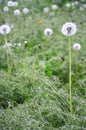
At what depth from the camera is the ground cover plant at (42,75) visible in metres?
2.38

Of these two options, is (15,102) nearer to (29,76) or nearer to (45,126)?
(29,76)

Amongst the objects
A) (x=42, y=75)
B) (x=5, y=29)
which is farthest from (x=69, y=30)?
(x=5, y=29)

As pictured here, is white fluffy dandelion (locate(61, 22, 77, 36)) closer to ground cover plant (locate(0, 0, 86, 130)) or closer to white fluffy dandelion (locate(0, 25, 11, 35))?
→ ground cover plant (locate(0, 0, 86, 130))

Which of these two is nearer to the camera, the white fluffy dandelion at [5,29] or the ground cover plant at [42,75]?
the ground cover plant at [42,75]

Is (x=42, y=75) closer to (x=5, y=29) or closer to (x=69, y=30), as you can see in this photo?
(x=69, y=30)

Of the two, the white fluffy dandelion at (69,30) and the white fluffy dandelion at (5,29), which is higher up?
the white fluffy dandelion at (69,30)

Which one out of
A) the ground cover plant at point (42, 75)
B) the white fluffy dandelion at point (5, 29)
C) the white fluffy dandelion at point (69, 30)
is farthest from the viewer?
the white fluffy dandelion at point (5, 29)

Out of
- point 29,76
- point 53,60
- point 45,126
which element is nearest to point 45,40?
point 53,60

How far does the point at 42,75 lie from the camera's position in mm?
3121

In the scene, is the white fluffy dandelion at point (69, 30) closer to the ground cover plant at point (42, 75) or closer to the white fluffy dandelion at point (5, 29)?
the ground cover plant at point (42, 75)

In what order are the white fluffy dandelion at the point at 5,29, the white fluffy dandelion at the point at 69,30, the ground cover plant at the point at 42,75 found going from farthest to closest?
the white fluffy dandelion at the point at 5,29
the white fluffy dandelion at the point at 69,30
the ground cover plant at the point at 42,75

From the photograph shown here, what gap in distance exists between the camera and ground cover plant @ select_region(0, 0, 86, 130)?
93.5 inches

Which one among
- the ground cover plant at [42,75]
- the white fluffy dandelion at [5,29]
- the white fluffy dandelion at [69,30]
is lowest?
the ground cover plant at [42,75]

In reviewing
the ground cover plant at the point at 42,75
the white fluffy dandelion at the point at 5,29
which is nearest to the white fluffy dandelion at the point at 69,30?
the ground cover plant at the point at 42,75
